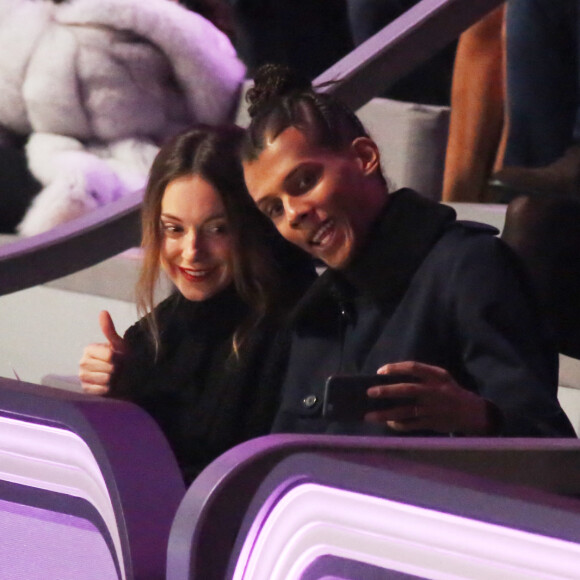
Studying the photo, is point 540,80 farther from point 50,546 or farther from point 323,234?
point 50,546

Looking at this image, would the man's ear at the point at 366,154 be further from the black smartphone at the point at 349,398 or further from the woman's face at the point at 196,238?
the black smartphone at the point at 349,398

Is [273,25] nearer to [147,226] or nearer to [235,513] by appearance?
[147,226]

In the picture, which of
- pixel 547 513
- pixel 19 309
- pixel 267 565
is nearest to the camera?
pixel 547 513

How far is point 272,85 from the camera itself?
4.10 feet

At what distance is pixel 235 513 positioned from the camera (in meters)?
0.71

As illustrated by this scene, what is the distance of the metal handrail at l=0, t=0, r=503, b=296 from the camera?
6.12 ft

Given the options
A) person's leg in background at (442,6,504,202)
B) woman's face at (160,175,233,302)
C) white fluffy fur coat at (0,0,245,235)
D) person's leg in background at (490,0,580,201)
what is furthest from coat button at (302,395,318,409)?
white fluffy fur coat at (0,0,245,235)

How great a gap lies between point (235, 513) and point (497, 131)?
173 cm

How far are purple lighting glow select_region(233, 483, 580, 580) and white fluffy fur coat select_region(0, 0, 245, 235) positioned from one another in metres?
A: 2.05

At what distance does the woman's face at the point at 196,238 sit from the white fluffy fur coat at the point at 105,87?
134cm

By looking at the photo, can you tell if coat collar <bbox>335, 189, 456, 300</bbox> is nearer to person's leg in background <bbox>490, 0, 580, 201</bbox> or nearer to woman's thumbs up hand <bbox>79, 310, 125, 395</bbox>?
woman's thumbs up hand <bbox>79, 310, 125, 395</bbox>

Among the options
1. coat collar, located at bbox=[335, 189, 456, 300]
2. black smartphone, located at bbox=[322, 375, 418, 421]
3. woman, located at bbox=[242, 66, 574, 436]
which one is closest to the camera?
black smartphone, located at bbox=[322, 375, 418, 421]

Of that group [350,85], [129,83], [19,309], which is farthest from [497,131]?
[19,309]

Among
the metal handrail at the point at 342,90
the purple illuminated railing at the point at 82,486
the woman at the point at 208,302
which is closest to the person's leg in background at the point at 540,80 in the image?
the metal handrail at the point at 342,90
